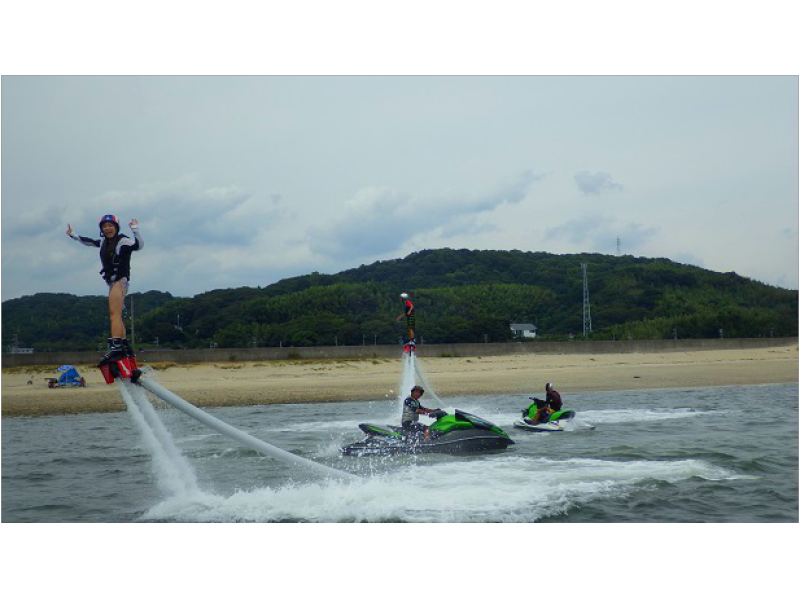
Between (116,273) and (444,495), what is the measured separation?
20.6 feet

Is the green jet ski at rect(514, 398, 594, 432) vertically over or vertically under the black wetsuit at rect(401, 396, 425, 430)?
under

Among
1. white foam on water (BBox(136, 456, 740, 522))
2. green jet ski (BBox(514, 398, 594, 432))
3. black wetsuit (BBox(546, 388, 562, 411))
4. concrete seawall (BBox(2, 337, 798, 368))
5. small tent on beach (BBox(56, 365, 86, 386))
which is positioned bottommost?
white foam on water (BBox(136, 456, 740, 522))

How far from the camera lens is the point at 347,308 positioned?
43.4m

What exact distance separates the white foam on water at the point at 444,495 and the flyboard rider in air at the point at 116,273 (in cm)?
403

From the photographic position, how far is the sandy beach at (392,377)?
26500 millimetres

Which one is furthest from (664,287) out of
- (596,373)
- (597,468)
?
(597,468)

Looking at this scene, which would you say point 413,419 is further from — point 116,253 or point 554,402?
point 116,253

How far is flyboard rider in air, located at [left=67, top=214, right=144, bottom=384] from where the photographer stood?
21.7 ft

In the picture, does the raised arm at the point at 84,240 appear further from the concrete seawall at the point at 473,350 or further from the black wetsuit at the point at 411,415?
the concrete seawall at the point at 473,350

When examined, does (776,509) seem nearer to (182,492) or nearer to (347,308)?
(182,492)

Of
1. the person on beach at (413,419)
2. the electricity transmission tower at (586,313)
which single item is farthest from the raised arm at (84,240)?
the electricity transmission tower at (586,313)

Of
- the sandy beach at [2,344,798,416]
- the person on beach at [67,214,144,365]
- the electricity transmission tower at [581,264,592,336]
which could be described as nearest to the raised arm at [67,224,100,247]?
the person on beach at [67,214,144,365]

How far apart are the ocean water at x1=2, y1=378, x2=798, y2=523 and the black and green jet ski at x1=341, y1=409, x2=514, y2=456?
0.34 m

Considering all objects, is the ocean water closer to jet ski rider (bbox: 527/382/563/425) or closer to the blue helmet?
jet ski rider (bbox: 527/382/563/425)
